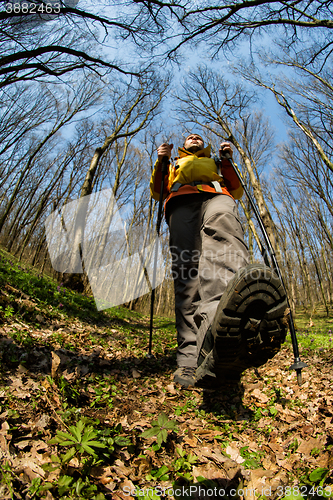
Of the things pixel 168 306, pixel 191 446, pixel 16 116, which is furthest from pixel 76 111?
pixel 168 306

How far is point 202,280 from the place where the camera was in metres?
1.92

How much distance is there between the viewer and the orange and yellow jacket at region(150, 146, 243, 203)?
8.15 feet

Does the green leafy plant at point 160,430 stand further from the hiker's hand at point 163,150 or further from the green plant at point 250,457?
the hiker's hand at point 163,150

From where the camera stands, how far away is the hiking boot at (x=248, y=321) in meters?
1.44

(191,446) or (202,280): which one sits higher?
(202,280)

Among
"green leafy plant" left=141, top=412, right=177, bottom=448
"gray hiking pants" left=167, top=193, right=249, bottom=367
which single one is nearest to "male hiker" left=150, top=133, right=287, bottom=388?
"gray hiking pants" left=167, top=193, right=249, bottom=367

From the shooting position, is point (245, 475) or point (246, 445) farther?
point (246, 445)

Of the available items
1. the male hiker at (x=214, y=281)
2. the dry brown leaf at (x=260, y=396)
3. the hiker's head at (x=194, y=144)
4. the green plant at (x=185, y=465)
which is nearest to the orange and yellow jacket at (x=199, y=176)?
the male hiker at (x=214, y=281)

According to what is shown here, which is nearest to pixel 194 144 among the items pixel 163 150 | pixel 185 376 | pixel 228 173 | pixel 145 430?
pixel 163 150

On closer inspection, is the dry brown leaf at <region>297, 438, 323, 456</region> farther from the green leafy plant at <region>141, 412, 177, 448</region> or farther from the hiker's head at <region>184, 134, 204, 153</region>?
the hiker's head at <region>184, 134, 204, 153</region>

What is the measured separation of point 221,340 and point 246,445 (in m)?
0.68

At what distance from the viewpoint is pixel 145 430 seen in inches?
56.8

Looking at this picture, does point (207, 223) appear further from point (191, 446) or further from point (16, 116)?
point (16, 116)

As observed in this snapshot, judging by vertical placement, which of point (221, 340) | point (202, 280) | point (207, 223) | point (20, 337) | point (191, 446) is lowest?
point (191, 446)
